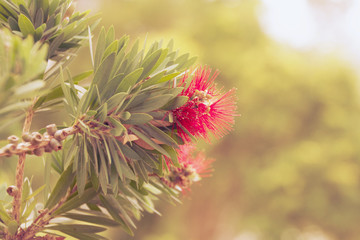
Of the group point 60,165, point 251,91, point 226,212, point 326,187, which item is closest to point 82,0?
point 251,91

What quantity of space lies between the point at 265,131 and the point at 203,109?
12.5 ft

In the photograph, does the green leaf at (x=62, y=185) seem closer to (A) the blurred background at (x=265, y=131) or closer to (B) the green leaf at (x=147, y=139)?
(B) the green leaf at (x=147, y=139)

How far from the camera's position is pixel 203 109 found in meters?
0.33

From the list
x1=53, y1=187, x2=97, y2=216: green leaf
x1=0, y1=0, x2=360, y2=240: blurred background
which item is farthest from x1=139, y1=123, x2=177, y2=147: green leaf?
x1=0, y1=0, x2=360, y2=240: blurred background

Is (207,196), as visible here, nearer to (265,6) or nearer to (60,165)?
(265,6)

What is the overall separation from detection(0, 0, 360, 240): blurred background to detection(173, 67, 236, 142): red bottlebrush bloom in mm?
3074

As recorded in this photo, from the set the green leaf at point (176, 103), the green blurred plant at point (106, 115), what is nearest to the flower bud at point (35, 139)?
the green blurred plant at point (106, 115)

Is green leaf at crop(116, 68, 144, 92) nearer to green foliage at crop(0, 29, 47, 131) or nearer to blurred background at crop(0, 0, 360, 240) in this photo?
green foliage at crop(0, 29, 47, 131)

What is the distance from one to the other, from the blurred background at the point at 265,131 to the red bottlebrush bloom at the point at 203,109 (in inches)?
121

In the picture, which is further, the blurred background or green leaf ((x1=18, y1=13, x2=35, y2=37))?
the blurred background

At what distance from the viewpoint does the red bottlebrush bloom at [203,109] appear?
33 centimetres

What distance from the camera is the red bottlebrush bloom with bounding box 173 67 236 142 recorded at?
327 millimetres

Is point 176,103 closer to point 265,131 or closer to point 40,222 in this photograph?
point 40,222

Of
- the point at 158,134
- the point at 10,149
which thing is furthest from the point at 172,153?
the point at 10,149
